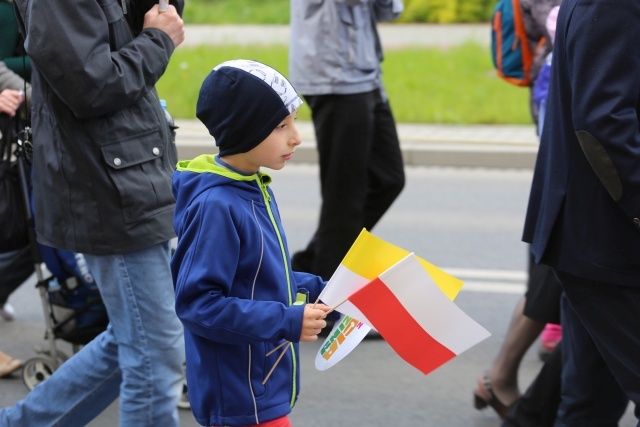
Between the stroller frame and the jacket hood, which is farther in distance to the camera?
the stroller frame

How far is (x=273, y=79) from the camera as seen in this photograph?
2.69 m

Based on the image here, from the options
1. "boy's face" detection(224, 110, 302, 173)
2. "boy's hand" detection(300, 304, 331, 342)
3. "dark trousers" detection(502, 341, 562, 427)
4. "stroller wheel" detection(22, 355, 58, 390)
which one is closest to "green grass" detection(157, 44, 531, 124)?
"stroller wheel" detection(22, 355, 58, 390)

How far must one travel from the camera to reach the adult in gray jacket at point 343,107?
200 inches

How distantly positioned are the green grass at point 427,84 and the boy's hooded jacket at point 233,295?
25.1 ft

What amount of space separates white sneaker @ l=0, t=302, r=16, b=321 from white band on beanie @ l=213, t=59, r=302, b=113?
3271mm

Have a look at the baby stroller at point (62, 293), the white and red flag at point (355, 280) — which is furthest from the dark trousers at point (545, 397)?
the baby stroller at point (62, 293)

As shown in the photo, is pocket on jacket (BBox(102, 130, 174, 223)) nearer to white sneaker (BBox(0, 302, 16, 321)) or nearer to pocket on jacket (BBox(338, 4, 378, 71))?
pocket on jacket (BBox(338, 4, 378, 71))

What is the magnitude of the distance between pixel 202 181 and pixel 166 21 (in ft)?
2.89

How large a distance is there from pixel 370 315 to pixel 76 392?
134 cm

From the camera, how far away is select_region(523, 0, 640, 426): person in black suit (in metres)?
2.82

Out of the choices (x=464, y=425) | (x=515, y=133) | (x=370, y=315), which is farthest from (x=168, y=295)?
(x=515, y=133)

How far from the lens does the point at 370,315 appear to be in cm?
260

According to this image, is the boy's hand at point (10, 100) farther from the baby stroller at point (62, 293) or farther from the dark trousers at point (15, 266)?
the dark trousers at point (15, 266)

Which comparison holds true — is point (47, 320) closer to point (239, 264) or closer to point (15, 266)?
point (15, 266)
